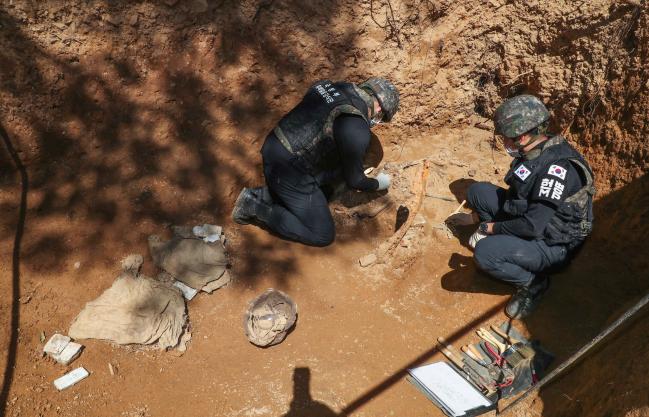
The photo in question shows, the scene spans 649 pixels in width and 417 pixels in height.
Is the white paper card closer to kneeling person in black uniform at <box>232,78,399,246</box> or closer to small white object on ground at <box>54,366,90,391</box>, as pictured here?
kneeling person in black uniform at <box>232,78,399,246</box>

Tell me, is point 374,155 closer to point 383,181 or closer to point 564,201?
point 383,181

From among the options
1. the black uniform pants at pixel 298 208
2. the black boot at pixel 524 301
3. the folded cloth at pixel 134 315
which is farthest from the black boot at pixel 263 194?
the black boot at pixel 524 301

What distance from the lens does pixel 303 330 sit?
3330mm

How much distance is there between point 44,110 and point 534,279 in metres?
4.36

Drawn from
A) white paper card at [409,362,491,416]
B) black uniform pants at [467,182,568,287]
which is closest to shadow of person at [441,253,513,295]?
black uniform pants at [467,182,568,287]

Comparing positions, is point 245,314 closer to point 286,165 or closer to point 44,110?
point 286,165

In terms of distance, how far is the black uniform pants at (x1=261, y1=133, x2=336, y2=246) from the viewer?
12.5ft

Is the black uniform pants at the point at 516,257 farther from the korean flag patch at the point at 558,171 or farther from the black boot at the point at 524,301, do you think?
the korean flag patch at the point at 558,171

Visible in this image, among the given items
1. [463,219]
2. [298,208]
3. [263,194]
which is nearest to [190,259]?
[263,194]

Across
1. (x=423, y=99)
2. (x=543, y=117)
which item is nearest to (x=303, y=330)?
(x=543, y=117)

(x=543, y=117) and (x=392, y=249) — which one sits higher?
(x=543, y=117)

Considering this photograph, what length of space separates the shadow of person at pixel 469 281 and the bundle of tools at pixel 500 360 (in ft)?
1.11

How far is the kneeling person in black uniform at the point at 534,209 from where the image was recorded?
3021mm

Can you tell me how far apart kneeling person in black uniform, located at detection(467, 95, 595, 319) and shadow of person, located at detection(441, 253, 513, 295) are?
0.18 metres
